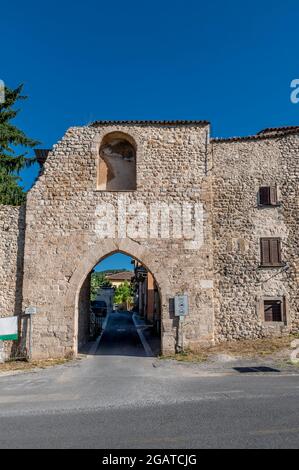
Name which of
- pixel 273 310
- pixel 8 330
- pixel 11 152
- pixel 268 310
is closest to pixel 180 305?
pixel 268 310

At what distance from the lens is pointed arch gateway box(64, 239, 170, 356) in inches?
472

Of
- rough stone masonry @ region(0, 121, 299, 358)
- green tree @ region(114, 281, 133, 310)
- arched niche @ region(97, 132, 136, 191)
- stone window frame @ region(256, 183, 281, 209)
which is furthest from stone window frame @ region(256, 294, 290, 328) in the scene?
green tree @ region(114, 281, 133, 310)

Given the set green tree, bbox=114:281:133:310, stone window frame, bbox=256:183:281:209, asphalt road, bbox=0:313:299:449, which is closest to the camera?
asphalt road, bbox=0:313:299:449

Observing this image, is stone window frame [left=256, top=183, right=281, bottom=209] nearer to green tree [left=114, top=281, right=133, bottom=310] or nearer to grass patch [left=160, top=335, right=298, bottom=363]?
grass patch [left=160, top=335, right=298, bottom=363]

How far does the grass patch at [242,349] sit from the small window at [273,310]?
706mm

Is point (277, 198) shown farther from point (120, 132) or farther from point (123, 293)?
point (123, 293)

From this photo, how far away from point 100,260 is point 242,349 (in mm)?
5729

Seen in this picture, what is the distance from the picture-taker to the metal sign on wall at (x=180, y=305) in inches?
468

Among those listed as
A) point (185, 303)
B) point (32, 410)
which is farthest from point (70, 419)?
point (185, 303)

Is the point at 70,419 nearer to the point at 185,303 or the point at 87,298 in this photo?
the point at 185,303

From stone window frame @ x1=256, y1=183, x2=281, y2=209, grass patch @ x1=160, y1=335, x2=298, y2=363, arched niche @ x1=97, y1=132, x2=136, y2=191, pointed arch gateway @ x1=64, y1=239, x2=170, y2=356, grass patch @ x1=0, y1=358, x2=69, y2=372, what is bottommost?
grass patch @ x1=0, y1=358, x2=69, y2=372

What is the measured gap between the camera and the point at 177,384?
777 cm

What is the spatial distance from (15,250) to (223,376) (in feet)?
26.9

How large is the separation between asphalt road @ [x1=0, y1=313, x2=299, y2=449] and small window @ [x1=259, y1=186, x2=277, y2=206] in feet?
21.9
